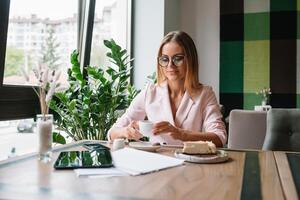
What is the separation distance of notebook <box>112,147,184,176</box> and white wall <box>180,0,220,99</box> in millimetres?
3578

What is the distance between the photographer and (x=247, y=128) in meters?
2.62

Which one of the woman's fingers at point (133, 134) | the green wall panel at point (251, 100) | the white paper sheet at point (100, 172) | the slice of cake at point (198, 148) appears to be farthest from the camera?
the green wall panel at point (251, 100)

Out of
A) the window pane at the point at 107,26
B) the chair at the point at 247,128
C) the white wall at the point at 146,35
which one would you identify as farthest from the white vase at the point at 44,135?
the white wall at the point at 146,35

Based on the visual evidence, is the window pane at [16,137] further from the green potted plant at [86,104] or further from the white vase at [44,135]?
the white vase at [44,135]

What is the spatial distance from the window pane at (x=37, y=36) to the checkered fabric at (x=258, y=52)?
2312mm

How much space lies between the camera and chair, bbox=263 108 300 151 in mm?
1944

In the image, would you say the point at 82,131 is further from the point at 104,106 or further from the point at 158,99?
the point at 158,99

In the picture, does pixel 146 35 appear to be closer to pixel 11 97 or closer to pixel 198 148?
pixel 11 97

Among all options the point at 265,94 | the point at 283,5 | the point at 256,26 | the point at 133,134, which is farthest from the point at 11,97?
the point at 283,5

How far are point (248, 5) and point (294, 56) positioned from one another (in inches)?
35.6

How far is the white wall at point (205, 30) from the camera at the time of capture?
4.82 meters

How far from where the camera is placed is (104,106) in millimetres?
2824

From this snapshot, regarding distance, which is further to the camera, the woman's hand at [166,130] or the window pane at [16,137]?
the window pane at [16,137]

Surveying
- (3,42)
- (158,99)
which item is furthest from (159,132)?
(3,42)
